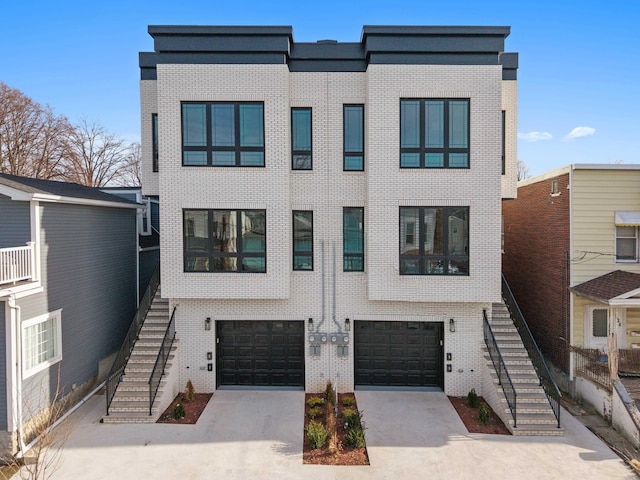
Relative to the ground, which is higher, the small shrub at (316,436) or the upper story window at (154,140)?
the upper story window at (154,140)

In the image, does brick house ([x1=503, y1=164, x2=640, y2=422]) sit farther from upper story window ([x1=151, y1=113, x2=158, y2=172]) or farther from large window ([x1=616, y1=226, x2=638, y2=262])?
upper story window ([x1=151, y1=113, x2=158, y2=172])

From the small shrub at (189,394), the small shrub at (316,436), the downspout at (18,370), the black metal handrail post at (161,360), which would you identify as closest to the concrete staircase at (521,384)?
the small shrub at (316,436)

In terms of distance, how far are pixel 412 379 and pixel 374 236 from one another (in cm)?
476

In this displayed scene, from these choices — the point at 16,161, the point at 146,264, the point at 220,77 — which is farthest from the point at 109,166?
the point at 220,77

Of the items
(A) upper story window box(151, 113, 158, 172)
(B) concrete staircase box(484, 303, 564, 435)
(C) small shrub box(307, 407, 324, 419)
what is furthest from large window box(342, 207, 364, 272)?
(A) upper story window box(151, 113, 158, 172)

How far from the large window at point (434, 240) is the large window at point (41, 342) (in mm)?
9485

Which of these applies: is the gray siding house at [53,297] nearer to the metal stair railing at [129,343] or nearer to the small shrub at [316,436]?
the metal stair railing at [129,343]

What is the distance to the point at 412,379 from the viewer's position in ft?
41.8

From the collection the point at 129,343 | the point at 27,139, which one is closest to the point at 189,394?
the point at 129,343

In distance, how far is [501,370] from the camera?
11.1m

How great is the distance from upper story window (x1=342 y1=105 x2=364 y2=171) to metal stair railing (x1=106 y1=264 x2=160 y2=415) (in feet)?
25.6

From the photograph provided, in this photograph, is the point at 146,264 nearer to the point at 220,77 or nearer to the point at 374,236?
the point at 220,77

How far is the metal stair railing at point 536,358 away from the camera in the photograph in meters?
10.5

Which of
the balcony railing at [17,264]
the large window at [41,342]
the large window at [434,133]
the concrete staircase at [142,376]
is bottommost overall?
the concrete staircase at [142,376]
